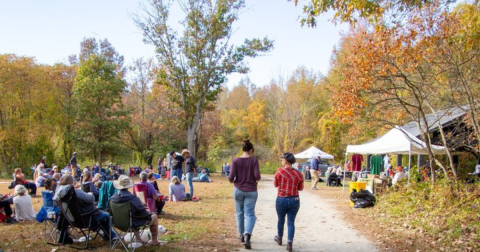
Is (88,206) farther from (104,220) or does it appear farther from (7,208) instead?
(7,208)

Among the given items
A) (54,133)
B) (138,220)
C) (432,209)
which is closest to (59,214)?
(138,220)

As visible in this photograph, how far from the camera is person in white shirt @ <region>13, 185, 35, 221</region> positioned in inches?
332

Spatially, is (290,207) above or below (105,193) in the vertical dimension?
above

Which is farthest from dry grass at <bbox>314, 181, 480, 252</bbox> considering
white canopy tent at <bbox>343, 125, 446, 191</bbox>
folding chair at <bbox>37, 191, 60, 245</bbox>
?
folding chair at <bbox>37, 191, 60, 245</bbox>

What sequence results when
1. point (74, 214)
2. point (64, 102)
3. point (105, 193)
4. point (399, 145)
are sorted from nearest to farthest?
point (74, 214) → point (105, 193) → point (399, 145) → point (64, 102)

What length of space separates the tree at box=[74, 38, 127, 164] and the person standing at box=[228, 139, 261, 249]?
95.2 feet

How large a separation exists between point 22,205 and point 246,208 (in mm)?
5170

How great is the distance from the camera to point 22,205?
851 cm

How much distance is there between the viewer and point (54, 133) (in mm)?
32531

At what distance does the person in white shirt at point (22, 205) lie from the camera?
844 centimetres

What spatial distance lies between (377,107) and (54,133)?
28.4m

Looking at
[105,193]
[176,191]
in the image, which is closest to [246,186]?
[105,193]

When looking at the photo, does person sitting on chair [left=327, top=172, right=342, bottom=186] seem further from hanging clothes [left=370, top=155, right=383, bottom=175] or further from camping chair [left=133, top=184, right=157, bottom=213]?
camping chair [left=133, top=184, right=157, bottom=213]

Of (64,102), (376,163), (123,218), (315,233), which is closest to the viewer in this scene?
(123,218)
